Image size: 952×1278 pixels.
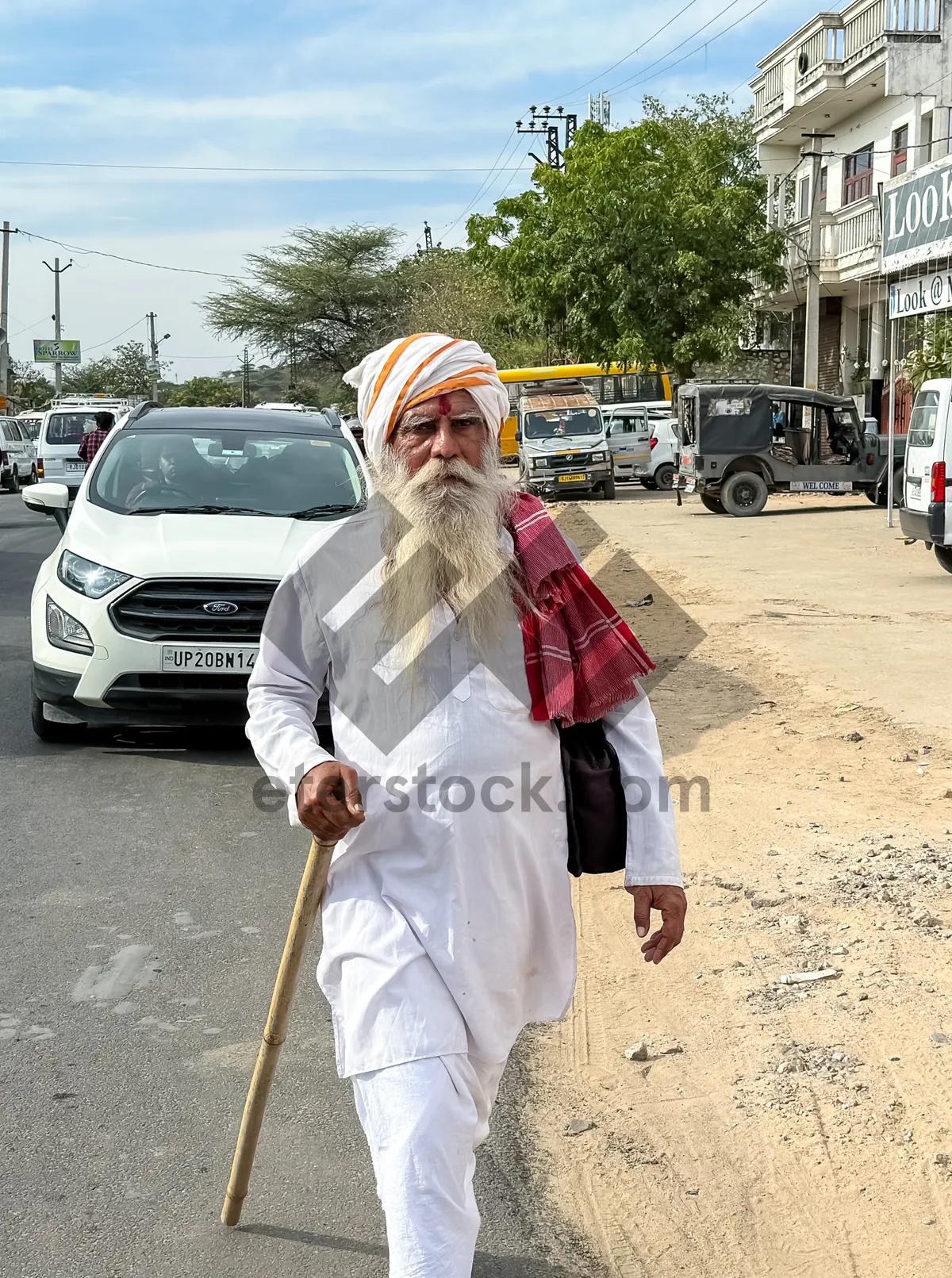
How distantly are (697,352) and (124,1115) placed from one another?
3361cm

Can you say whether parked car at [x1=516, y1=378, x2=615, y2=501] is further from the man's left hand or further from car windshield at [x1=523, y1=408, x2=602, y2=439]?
the man's left hand

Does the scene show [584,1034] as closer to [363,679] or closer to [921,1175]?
[921,1175]

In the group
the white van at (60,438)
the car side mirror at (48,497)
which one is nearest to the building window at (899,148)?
the white van at (60,438)

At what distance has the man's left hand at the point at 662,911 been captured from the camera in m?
2.46

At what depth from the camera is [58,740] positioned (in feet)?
24.4

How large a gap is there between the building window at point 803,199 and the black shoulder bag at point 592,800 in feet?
111

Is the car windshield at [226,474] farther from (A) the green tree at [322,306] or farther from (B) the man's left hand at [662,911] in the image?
(A) the green tree at [322,306]

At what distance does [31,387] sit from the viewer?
95875mm

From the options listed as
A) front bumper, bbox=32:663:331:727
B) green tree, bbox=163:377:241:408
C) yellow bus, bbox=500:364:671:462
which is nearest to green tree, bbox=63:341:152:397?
green tree, bbox=163:377:241:408

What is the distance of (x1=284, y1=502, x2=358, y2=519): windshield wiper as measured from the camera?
7.50 metres

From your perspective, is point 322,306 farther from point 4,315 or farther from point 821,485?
point 821,485

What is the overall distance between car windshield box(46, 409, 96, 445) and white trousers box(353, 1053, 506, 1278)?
1121 inches

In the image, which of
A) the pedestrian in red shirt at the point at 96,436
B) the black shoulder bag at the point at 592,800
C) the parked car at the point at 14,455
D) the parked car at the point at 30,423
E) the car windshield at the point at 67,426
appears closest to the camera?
the black shoulder bag at the point at 592,800

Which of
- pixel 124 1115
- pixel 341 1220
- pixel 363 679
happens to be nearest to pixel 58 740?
pixel 124 1115
